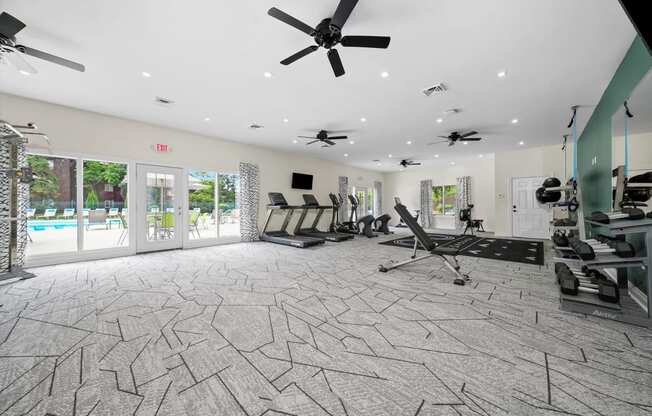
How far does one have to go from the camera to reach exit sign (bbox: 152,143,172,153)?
5870 mm

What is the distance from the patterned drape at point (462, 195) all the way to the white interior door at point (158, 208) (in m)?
11.0

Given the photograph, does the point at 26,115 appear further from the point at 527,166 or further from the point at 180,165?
the point at 527,166

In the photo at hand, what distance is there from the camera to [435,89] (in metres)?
3.97

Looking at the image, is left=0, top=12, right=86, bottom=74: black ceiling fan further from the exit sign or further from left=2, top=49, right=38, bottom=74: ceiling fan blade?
the exit sign

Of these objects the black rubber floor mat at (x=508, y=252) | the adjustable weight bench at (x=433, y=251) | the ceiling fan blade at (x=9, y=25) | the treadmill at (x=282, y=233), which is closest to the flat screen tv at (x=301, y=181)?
the treadmill at (x=282, y=233)

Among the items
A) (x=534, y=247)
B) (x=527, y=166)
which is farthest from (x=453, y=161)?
(x=534, y=247)

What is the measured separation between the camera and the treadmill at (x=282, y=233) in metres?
6.77

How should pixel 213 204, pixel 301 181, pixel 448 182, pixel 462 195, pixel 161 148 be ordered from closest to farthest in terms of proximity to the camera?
1. pixel 161 148
2. pixel 213 204
3. pixel 301 181
4. pixel 462 195
5. pixel 448 182

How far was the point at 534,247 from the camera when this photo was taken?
6281mm

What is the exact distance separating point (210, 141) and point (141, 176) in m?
1.97

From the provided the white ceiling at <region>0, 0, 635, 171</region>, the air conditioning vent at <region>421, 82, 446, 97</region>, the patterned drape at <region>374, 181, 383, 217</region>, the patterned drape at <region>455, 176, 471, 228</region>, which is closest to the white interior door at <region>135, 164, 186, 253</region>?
the white ceiling at <region>0, 0, 635, 171</region>

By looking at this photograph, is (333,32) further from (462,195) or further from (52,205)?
(462,195)

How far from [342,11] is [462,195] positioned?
1083cm

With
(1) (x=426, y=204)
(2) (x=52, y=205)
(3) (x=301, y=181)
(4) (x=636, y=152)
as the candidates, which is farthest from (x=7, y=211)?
(1) (x=426, y=204)
